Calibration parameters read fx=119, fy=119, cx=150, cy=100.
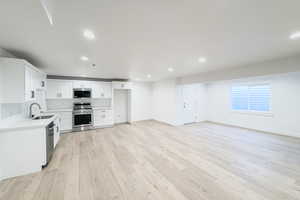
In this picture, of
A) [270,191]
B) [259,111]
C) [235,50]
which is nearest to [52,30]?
[235,50]

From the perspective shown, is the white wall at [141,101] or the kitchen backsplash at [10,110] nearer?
the kitchen backsplash at [10,110]

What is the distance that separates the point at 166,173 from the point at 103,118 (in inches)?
176

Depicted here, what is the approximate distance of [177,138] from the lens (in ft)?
14.5

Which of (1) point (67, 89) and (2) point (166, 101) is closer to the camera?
(1) point (67, 89)

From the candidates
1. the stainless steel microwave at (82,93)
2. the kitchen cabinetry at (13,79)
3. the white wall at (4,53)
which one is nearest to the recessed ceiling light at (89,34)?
the kitchen cabinetry at (13,79)

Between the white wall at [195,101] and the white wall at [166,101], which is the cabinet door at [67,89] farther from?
the white wall at [195,101]

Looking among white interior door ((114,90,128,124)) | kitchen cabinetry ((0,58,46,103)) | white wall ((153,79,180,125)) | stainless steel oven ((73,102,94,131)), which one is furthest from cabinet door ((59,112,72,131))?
white wall ((153,79,180,125))

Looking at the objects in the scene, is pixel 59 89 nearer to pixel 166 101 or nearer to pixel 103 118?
pixel 103 118

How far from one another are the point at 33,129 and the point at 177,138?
4048 millimetres

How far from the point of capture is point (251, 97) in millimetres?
5656

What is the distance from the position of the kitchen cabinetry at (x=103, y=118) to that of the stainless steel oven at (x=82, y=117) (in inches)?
9.2

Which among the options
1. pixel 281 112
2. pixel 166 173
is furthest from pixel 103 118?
pixel 281 112

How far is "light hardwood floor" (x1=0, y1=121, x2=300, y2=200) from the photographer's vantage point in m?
1.88

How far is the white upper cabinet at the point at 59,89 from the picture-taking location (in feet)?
16.6
